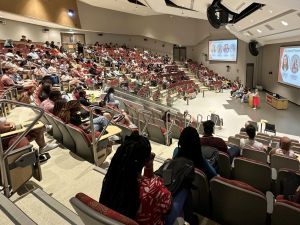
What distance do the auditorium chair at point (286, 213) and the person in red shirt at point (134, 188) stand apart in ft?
2.89

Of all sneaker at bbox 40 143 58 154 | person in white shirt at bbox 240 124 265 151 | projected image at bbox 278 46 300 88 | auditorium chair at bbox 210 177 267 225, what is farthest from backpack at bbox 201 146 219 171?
projected image at bbox 278 46 300 88

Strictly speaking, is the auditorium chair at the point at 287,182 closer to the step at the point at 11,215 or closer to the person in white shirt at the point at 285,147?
the person in white shirt at the point at 285,147

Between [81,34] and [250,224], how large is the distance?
20.0 meters

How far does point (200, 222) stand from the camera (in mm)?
2357

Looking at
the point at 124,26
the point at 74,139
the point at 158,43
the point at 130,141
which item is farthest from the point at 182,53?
the point at 130,141

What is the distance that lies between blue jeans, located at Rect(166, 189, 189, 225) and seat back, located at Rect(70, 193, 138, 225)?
491 mm

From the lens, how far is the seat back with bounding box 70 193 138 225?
1281 mm

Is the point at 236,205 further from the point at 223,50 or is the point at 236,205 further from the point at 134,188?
the point at 223,50

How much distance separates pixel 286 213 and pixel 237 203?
36 cm

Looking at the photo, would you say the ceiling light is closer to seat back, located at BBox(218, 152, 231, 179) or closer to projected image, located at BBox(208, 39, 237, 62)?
projected image, located at BBox(208, 39, 237, 62)

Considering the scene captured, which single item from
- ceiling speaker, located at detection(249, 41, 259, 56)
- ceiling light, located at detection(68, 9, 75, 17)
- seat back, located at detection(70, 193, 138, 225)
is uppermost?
ceiling light, located at detection(68, 9, 75, 17)

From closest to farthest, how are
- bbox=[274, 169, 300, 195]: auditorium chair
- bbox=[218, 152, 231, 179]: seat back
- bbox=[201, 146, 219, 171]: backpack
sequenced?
bbox=[274, 169, 300, 195]: auditorium chair
bbox=[201, 146, 219, 171]: backpack
bbox=[218, 152, 231, 179]: seat back

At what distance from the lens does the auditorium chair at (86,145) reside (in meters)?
3.47

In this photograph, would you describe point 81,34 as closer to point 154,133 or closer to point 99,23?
point 99,23
